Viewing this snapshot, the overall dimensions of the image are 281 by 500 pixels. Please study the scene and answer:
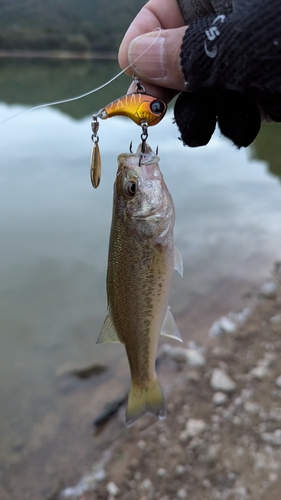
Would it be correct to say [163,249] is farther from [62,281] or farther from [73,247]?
[73,247]

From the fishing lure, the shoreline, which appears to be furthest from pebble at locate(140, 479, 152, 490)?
the shoreline

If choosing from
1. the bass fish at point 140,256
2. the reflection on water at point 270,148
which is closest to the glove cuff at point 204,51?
the bass fish at point 140,256

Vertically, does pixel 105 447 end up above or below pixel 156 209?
below

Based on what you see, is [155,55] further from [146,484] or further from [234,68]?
[146,484]

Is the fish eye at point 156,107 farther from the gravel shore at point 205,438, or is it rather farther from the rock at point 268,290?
the rock at point 268,290

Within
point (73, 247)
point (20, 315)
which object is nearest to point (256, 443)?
point (20, 315)

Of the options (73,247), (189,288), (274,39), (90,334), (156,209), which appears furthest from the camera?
(73,247)

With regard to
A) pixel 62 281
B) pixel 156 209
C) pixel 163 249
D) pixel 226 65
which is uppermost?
pixel 226 65

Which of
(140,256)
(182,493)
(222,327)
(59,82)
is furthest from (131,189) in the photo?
(59,82)
